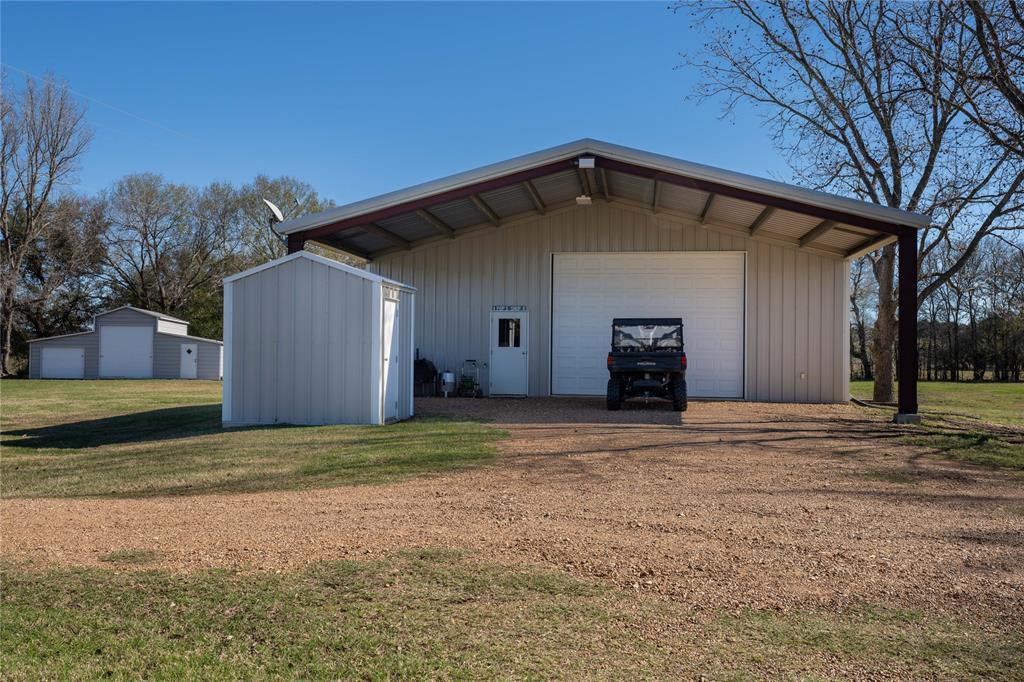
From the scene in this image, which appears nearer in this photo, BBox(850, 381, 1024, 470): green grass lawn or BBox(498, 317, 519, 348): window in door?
BBox(850, 381, 1024, 470): green grass lawn

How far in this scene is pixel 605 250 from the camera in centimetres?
1894

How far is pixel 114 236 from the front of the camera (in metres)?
43.3

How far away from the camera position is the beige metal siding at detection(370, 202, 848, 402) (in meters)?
18.1

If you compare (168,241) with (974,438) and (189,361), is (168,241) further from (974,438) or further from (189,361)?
(974,438)

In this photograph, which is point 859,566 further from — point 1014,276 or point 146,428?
point 1014,276

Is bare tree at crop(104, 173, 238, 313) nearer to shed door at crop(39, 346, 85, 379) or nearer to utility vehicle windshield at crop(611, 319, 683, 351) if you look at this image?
shed door at crop(39, 346, 85, 379)

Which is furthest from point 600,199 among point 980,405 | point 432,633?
point 432,633

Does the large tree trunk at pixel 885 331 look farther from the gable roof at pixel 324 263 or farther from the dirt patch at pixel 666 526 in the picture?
the gable roof at pixel 324 263

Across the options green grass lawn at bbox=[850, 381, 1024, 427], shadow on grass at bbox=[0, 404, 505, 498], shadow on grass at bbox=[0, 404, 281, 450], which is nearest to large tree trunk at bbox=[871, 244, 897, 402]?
green grass lawn at bbox=[850, 381, 1024, 427]

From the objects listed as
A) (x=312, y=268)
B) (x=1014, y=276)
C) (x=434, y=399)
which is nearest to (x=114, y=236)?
(x=434, y=399)

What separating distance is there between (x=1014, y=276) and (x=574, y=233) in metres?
34.5

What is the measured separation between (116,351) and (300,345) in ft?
86.4

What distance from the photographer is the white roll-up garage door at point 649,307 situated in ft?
60.6

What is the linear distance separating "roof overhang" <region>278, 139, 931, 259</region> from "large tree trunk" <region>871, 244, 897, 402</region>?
3659 millimetres
